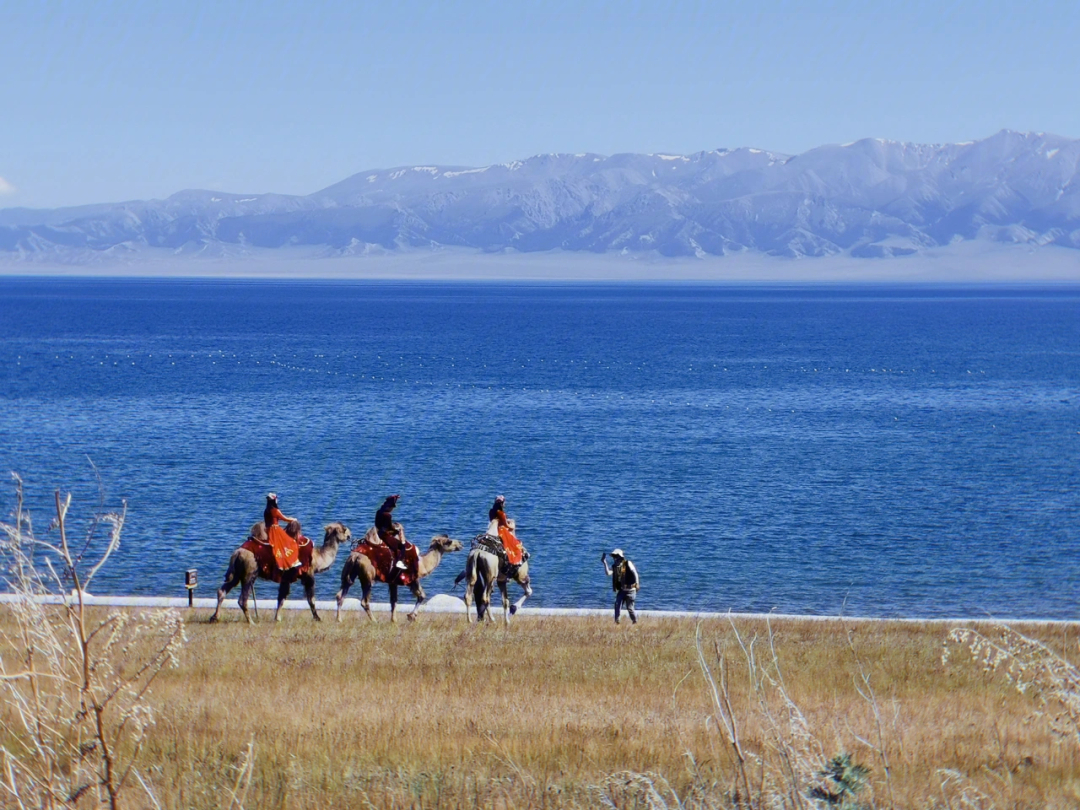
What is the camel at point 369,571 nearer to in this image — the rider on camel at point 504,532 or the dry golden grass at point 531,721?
the rider on camel at point 504,532

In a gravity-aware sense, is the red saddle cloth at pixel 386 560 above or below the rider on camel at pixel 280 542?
below

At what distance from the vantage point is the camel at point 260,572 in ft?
65.0

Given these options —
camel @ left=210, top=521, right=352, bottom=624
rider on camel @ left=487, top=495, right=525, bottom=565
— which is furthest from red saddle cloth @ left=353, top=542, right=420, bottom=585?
rider on camel @ left=487, top=495, right=525, bottom=565

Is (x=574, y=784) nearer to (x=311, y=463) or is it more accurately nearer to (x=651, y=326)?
(x=311, y=463)

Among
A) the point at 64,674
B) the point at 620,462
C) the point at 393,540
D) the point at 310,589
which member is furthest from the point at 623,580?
the point at 620,462

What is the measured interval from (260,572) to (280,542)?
0.77m

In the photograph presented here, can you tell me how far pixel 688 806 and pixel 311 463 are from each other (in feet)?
157

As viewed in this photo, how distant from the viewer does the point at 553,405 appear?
79812 millimetres

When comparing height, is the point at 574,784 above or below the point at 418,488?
above

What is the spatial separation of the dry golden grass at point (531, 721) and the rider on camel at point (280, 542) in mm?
1920

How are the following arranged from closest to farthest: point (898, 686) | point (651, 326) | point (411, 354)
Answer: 1. point (898, 686)
2. point (411, 354)
3. point (651, 326)

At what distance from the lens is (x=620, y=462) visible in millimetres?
54906

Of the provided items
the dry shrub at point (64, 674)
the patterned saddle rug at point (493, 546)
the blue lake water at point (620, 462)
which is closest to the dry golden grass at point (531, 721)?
the dry shrub at point (64, 674)

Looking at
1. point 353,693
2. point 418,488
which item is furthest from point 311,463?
point 353,693
